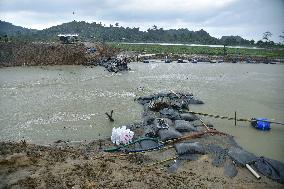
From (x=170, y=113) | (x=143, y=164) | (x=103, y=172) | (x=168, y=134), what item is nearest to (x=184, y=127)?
(x=168, y=134)

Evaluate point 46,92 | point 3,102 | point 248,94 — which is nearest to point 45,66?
point 46,92

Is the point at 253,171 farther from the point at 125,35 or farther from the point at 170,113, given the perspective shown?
the point at 125,35

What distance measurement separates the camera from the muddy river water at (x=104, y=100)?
12109 mm

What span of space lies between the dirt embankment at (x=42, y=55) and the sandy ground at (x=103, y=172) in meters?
23.0

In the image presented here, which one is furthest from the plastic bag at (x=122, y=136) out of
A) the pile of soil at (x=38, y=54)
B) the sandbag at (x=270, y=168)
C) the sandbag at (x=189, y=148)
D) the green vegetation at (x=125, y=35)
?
the green vegetation at (x=125, y=35)

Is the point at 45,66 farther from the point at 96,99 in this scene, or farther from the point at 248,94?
the point at 248,94

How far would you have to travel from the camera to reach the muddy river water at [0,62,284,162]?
1211 cm

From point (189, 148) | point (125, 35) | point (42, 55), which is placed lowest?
point (189, 148)

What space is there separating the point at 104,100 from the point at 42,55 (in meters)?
17.4

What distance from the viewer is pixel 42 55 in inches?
1266

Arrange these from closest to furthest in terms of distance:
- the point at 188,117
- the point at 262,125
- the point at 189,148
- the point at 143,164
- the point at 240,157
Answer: the point at 143,164 → the point at 240,157 → the point at 189,148 → the point at 262,125 → the point at 188,117

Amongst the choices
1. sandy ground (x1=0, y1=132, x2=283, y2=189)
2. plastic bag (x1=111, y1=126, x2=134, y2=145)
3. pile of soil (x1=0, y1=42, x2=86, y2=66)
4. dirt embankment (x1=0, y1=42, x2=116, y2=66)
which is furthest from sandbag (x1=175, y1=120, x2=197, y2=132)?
pile of soil (x1=0, y1=42, x2=86, y2=66)

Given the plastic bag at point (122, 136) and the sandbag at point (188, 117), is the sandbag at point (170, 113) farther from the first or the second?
the plastic bag at point (122, 136)

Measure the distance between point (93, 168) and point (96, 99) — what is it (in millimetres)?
9523
